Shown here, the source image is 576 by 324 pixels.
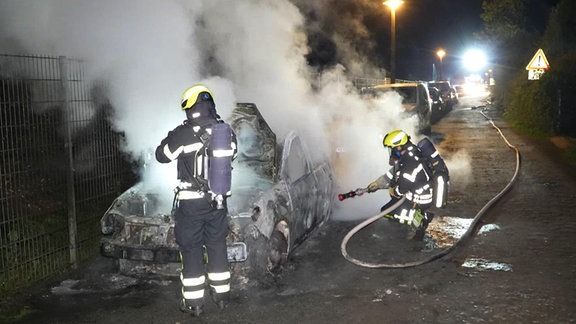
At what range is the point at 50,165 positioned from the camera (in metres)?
6.12

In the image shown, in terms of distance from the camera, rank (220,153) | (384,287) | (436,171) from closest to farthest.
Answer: (220,153) → (384,287) → (436,171)

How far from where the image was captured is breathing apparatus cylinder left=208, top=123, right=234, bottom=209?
4.75m

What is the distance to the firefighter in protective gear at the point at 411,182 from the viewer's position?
22.6 feet

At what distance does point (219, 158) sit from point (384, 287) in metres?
2.10

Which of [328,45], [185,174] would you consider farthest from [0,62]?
[328,45]

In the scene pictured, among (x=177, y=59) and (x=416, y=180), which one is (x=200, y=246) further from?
(x=177, y=59)

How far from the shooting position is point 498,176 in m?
11.3

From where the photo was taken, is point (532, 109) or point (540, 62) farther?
point (532, 109)

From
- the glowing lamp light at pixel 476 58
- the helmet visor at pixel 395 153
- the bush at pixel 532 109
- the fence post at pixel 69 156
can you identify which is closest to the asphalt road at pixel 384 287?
the fence post at pixel 69 156

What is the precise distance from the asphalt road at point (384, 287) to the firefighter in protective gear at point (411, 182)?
31cm

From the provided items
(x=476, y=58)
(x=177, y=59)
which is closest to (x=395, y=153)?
(x=177, y=59)

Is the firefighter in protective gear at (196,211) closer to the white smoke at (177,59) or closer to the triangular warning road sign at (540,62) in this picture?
the white smoke at (177,59)

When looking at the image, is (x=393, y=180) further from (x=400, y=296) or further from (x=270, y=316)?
(x=270, y=316)

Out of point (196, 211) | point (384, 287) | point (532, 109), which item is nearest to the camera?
point (196, 211)
